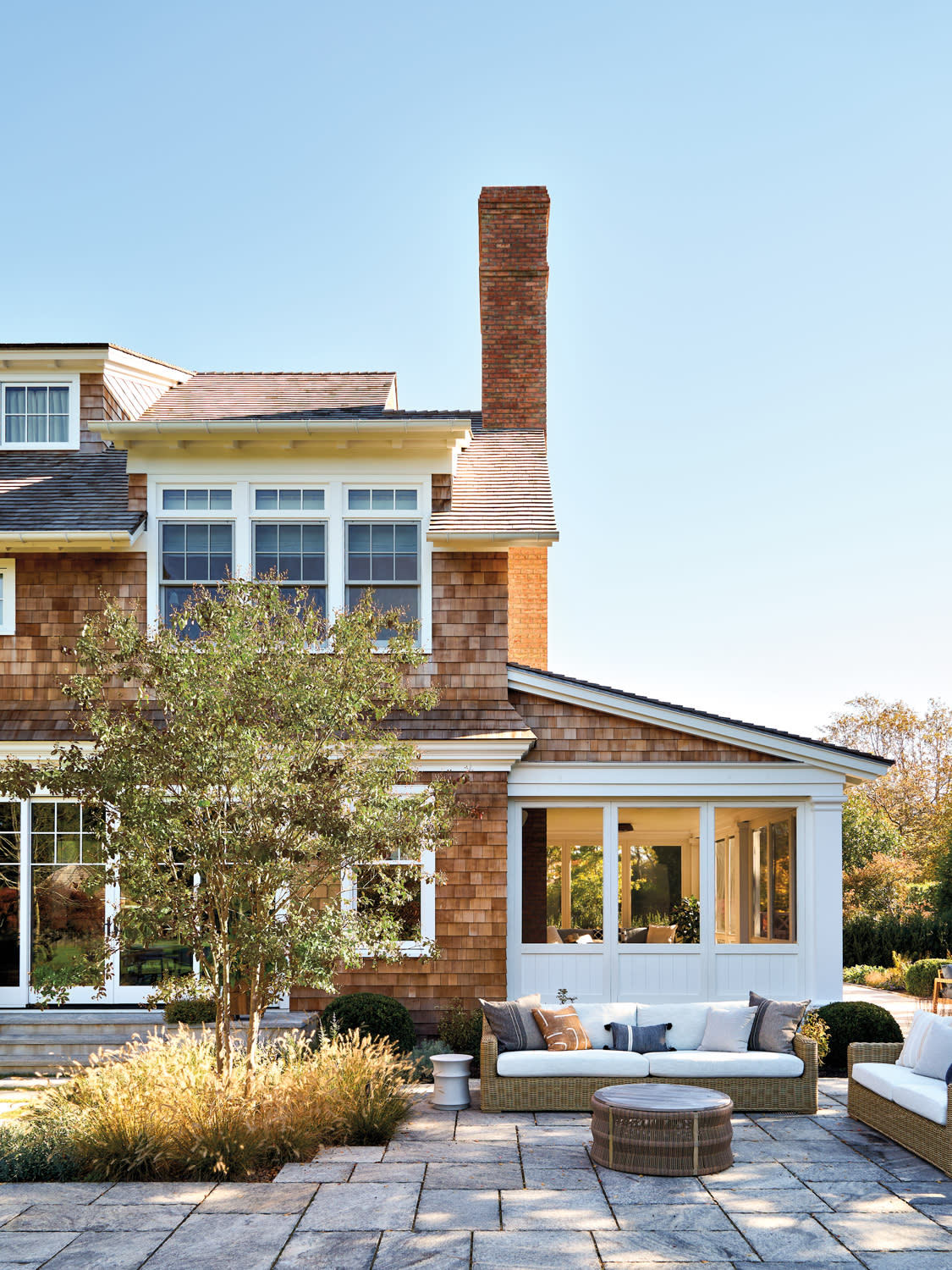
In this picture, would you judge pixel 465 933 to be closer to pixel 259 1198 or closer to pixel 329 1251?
pixel 259 1198

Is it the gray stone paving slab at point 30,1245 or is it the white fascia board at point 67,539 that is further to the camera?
the white fascia board at point 67,539

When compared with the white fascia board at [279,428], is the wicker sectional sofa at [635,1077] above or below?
below

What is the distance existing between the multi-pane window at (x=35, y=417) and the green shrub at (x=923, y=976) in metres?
13.7

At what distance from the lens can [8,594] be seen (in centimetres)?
1309

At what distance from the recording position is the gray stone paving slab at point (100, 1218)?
6762 millimetres

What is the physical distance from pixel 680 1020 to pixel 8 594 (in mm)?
8242

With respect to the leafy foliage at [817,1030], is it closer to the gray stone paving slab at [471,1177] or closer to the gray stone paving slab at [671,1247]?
the gray stone paving slab at [471,1177]

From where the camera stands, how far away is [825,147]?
531 inches

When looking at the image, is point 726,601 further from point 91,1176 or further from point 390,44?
point 91,1176

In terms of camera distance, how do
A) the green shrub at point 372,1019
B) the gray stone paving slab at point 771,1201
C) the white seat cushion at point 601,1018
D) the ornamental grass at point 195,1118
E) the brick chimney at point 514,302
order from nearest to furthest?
the gray stone paving slab at point 771,1201 → the ornamental grass at point 195,1118 → the white seat cushion at point 601,1018 → the green shrub at point 372,1019 → the brick chimney at point 514,302

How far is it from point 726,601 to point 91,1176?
27715mm

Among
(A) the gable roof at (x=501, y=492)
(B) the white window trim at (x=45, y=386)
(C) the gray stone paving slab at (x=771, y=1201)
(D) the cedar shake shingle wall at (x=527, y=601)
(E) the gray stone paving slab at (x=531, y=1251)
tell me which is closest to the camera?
(E) the gray stone paving slab at (x=531, y=1251)

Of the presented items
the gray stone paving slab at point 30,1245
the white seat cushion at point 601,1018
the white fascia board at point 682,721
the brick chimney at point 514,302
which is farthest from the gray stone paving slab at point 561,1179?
the brick chimney at point 514,302

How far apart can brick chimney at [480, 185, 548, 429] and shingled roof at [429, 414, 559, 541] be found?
386mm
